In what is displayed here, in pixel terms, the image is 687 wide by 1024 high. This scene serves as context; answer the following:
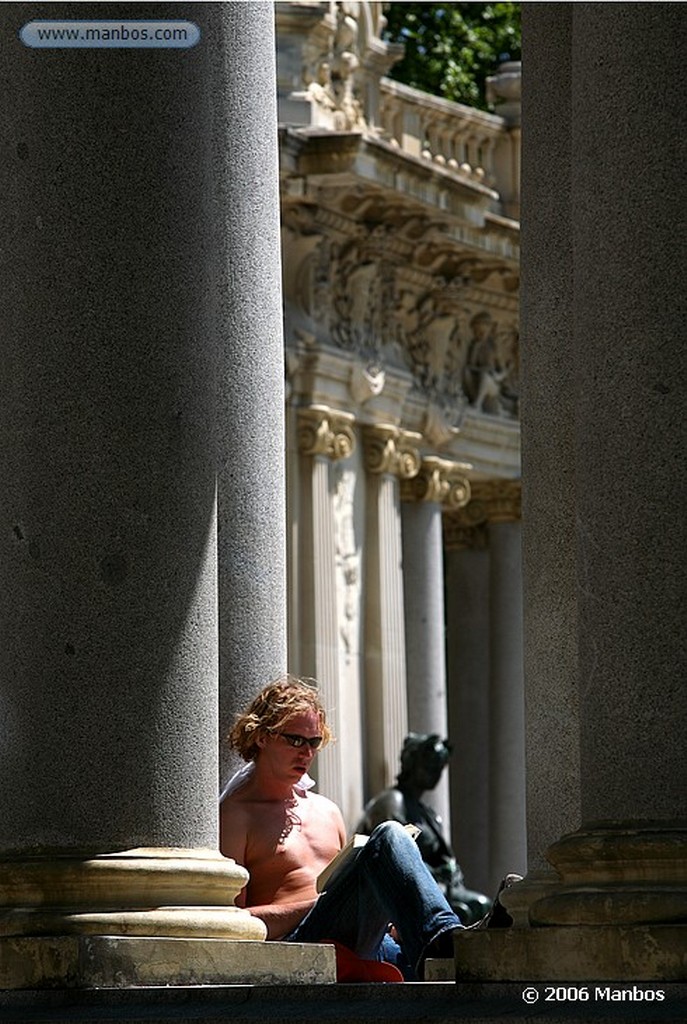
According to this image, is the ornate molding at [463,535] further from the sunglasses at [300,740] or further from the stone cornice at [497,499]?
the sunglasses at [300,740]

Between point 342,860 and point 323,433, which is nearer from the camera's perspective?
point 342,860

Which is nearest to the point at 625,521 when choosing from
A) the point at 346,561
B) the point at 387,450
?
the point at 346,561

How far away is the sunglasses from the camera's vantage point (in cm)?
2436

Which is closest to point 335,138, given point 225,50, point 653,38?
point 225,50

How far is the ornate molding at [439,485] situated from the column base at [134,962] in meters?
50.8

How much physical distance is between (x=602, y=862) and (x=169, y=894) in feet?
10.8

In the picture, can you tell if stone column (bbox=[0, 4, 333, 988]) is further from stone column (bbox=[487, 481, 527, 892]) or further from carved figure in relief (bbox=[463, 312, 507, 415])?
carved figure in relief (bbox=[463, 312, 507, 415])

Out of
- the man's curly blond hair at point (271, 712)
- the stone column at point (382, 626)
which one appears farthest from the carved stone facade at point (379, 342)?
the man's curly blond hair at point (271, 712)

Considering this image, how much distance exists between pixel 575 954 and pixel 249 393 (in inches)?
315

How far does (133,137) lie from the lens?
70.2ft

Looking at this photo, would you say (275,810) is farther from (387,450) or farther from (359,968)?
(387,450)

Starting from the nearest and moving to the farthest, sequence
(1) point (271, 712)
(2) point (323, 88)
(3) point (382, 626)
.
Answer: (1) point (271, 712) → (2) point (323, 88) → (3) point (382, 626)

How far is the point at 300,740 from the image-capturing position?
24.5 m

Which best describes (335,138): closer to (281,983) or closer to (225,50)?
(225,50)
